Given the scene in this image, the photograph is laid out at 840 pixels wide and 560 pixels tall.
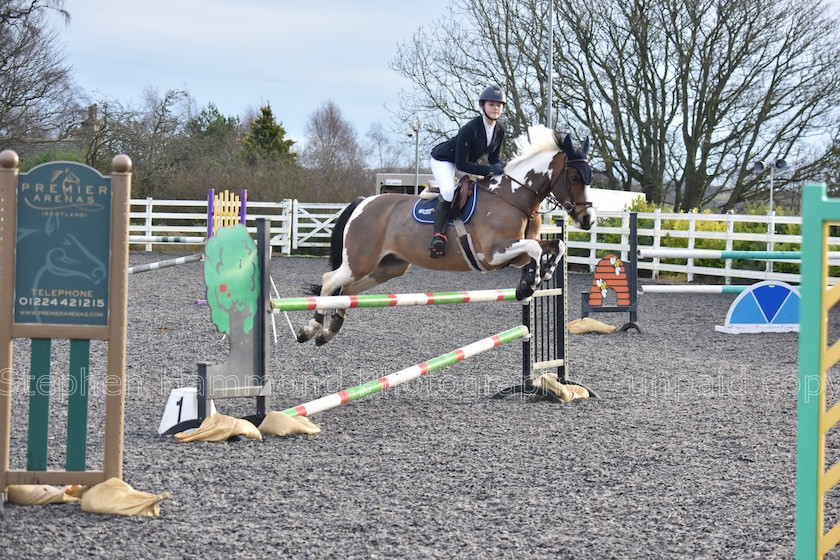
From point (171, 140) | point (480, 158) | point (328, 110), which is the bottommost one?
point (480, 158)

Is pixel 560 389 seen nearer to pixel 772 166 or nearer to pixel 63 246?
pixel 63 246

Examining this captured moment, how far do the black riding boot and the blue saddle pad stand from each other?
0.07 meters

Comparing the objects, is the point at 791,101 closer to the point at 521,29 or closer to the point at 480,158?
the point at 521,29

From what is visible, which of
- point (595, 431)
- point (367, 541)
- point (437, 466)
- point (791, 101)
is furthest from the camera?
point (791, 101)

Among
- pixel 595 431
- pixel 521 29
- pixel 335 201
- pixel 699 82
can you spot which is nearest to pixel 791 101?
pixel 699 82

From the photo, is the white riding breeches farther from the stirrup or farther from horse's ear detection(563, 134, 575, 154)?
horse's ear detection(563, 134, 575, 154)

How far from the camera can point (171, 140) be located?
95.5ft

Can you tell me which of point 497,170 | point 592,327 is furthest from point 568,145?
point 592,327

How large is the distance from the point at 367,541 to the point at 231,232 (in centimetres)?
204

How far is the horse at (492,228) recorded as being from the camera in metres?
5.86

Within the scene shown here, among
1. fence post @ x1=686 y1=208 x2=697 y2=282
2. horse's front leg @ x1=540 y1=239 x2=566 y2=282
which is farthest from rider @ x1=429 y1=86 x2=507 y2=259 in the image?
fence post @ x1=686 y1=208 x2=697 y2=282

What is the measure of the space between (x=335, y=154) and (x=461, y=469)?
38.7 metres

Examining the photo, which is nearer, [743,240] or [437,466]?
[437,466]

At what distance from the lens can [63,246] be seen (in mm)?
3443
